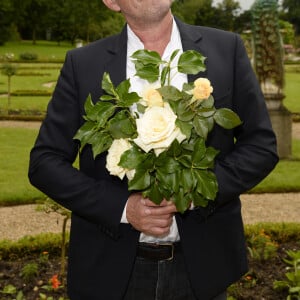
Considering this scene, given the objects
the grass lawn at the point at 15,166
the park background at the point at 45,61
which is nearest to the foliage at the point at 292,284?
the park background at the point at 45,61

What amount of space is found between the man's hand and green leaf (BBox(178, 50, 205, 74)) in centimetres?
47

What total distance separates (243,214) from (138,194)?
5683 mm

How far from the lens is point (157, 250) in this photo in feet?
7.79

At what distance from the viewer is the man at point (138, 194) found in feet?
7.46

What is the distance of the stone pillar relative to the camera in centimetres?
1094

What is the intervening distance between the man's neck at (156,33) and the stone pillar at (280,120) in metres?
8.74

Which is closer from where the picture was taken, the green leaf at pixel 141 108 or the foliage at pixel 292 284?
the green leaf at pixel 141 108

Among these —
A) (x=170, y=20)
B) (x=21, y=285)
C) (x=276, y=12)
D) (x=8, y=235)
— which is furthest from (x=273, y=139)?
(x=276, y=12)

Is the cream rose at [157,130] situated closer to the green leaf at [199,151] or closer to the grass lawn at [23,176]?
the green leaf at [199,151]

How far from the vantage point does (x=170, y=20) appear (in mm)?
2373

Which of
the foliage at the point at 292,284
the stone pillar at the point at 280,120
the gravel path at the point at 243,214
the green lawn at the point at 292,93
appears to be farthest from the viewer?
the green lawn at the point at 292,93

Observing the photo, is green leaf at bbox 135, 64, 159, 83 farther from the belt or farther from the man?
the belt

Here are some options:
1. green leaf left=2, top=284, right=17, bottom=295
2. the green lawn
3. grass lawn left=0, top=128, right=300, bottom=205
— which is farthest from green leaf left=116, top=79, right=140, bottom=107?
the green lawn

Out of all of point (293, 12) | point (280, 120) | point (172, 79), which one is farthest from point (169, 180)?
point (293, 12)
